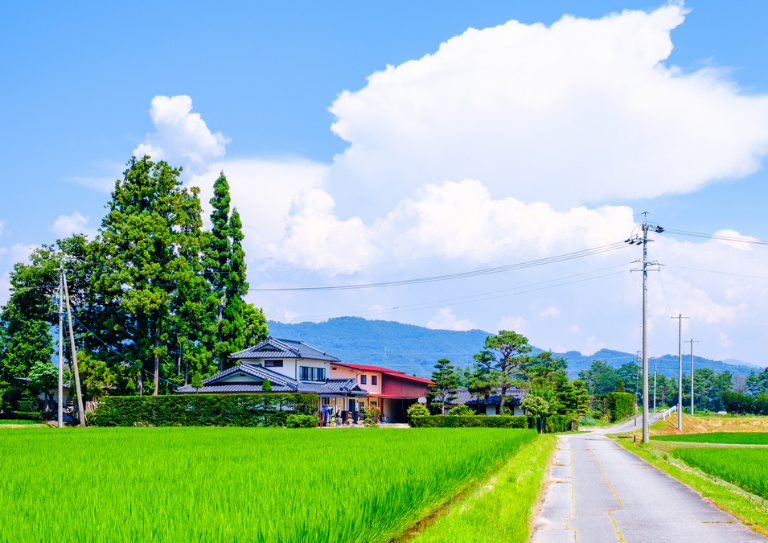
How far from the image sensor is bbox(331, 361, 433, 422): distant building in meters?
56.6

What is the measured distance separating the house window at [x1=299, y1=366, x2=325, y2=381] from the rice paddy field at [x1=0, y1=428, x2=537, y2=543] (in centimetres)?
3472

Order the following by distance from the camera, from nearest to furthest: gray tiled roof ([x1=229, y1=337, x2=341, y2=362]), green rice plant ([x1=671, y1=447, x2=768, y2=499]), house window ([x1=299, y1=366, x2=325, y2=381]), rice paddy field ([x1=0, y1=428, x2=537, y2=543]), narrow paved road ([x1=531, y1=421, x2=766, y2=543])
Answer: rice paddy field ([x1=0, y1=428, x2=537, y2=543]) < narrow paved road ([x1=531, y1=421, x2=766, y2=543]) < green rice plant ([x1=671, y1=447, x2=768, y2=499]) < gray tiled roof ([x1=229, y1=337, x2=341, y2=362]) < house window ([x1=299, y1=366, x2=325, y2=381])

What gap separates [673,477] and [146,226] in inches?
1358

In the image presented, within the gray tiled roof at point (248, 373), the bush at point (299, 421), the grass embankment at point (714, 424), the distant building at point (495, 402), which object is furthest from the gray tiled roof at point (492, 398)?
the bush at point (299, 421)

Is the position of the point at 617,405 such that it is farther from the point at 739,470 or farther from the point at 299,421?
the point at 739,470

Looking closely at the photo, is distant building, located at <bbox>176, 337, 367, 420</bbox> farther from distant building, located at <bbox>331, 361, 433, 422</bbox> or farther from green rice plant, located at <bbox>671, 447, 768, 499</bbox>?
green rice plant, located at <bbox>671, 447, 768, 499</bbox>

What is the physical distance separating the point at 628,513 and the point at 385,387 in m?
50.2

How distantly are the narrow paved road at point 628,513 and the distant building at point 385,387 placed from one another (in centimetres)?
3850

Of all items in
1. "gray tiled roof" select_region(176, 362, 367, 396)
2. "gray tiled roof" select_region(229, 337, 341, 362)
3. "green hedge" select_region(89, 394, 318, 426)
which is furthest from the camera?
"gray tiled roof" select_region(229, 337, 341, 362)

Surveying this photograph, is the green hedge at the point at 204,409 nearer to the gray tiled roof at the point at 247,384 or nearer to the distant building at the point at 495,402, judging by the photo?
the gray tiled roof at the point at 247,384

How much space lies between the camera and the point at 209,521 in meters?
5.07

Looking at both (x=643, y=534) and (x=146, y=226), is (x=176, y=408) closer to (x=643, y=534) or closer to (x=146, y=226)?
(x=146, y=226)

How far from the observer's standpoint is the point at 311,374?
160ft

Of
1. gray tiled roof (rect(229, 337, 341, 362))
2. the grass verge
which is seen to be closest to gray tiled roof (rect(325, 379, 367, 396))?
gray tiled roof (rect(229, 337, 341, 362))
